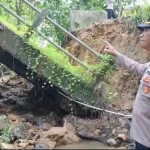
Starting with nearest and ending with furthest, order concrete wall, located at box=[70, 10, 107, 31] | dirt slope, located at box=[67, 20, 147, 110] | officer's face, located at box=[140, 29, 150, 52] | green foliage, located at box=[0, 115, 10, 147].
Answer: officer's face, located at box=[140, 29, 150, 52] < green foliage, located at box=[0, 115, 10, 147] < dirt slope, located at box=[67, 20, 147, 110] < concrete wall, located at box=[70, 10, 107, 31]

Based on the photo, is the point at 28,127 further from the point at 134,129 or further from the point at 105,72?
the point at 134,129

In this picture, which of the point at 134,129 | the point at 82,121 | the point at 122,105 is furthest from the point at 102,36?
the point at 134,129

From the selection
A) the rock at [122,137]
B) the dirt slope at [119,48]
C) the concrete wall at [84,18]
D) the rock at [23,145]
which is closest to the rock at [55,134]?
the rock at [23,145]

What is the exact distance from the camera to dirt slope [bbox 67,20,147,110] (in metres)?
6.70

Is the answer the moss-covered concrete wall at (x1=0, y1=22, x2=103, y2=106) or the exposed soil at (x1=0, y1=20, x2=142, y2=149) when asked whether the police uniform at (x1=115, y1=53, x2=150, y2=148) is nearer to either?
the exposed soil at (x1=0, y1=20, x2=142, y2=149)

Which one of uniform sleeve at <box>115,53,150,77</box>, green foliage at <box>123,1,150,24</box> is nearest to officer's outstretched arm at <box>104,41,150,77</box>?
uniform sleeve at <box>115,53,150,77</box>

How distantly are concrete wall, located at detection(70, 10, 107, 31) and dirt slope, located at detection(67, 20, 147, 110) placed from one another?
59 centimetres

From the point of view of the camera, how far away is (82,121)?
6.17 metres

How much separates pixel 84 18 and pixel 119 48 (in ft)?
6.08

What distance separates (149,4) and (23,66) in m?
2.78

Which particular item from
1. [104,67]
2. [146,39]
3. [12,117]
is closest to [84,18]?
[104,67]

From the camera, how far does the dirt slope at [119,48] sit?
22.0 ft

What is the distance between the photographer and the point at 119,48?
23.6ft

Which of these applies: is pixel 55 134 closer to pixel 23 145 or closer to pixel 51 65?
pixel 23 145
